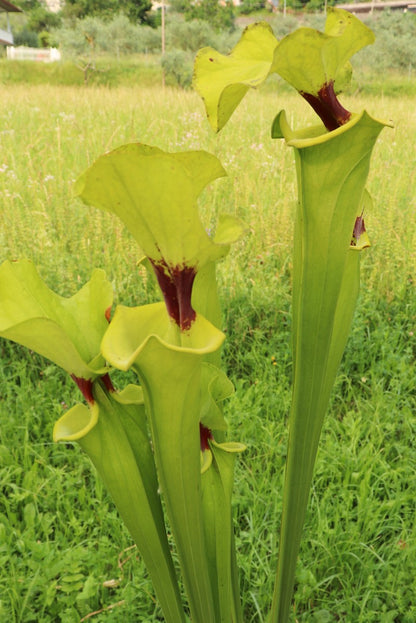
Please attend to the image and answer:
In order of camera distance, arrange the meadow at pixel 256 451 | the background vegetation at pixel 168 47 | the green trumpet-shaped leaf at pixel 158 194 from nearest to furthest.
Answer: the green trumpet-shaped leaf at pixel 158 194, the meadow at pixel 256 451, the background vegetation at pixel 168 47

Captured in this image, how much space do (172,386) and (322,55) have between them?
279 mm

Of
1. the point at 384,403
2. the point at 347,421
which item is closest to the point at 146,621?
the point at 347,421

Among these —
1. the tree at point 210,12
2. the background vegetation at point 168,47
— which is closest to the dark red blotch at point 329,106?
the background vegetation at point 168,47

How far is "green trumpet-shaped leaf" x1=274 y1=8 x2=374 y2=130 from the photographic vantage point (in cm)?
38

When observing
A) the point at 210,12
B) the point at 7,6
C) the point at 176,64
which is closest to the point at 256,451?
the point at 176,64

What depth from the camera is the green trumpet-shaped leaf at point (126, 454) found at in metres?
0.53

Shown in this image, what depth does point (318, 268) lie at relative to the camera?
1.60 ft

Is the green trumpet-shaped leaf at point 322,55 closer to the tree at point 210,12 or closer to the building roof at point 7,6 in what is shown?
the building roof at point 7,6

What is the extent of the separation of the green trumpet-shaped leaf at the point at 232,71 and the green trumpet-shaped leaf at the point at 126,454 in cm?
28

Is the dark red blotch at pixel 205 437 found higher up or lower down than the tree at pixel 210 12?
lower down

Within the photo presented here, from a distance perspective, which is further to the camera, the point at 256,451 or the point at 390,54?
the point at 390,54

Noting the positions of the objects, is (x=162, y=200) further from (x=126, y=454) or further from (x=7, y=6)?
(x=7, y=6)

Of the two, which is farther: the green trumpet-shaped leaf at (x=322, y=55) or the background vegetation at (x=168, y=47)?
the background vegetation at (x=168, y=47)

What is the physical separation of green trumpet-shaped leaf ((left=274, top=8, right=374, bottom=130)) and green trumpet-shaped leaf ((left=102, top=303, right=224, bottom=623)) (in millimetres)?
200
